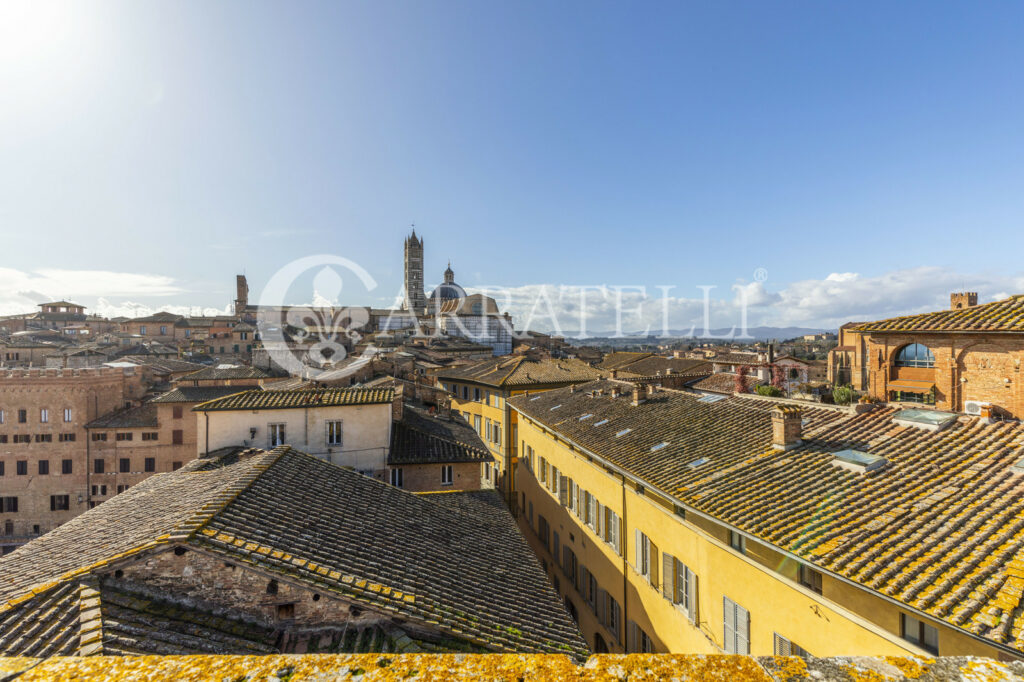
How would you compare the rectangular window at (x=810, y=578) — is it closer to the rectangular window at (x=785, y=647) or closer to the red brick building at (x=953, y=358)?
the rectangular window at (x=785, y=647)

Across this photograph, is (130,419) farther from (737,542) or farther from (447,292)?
(447,292)

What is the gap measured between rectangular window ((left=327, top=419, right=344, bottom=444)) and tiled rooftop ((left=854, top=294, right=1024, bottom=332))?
19.7 meters

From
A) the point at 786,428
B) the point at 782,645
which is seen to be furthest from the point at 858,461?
the point at 782,645

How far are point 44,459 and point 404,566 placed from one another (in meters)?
39.5

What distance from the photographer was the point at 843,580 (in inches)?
235

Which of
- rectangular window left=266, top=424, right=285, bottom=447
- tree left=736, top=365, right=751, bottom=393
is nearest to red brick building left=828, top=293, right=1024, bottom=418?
tree left=736, top=365, right=751, bottom=393

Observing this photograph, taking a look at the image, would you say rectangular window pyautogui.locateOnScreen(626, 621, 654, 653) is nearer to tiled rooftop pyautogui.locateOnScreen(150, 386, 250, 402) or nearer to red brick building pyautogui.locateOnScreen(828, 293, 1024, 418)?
red brick building pyautogui.locateOnScreen(828, 293, 1024, 418)

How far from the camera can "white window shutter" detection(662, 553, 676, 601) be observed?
10156 millimetres

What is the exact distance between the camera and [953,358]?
1620 cm

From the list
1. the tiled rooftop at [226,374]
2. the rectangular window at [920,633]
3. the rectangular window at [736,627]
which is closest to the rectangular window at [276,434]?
the rectangular window at [736,627]

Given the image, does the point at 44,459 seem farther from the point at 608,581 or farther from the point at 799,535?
the point at 799,535

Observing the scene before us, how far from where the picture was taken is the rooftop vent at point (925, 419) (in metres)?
9.63

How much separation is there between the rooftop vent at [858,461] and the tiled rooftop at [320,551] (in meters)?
6.01

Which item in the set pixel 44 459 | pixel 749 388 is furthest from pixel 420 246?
pixel 749 388
